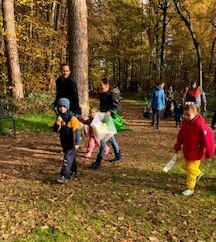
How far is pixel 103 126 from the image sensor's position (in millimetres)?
8305

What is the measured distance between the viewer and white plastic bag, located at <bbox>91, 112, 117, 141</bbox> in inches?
325

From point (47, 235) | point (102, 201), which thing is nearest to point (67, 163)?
point (102, 201)

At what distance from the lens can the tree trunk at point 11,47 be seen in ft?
50.3

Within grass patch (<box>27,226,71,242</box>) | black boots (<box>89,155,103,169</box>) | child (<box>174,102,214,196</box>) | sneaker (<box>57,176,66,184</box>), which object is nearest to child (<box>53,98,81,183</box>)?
sneaker (<box>57,176,66,184</box>)

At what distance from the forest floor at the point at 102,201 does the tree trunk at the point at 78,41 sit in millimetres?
2510

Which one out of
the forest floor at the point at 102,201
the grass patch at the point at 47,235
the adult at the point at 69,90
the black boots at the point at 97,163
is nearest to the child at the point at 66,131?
the forest floor at the point at 102,201

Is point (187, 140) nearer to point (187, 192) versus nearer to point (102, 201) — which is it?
point (187, 192)

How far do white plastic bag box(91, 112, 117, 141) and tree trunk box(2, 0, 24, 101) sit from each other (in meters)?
8.03

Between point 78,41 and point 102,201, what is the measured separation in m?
5.79

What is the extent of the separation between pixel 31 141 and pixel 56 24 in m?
15.1

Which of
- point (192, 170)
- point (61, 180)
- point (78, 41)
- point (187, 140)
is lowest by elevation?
point (61, 180)

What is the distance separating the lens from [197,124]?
264 inches

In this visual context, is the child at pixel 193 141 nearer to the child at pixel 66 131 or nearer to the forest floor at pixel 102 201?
the forest floor at pixel 102 201

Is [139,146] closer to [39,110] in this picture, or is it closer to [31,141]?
[31,141]
